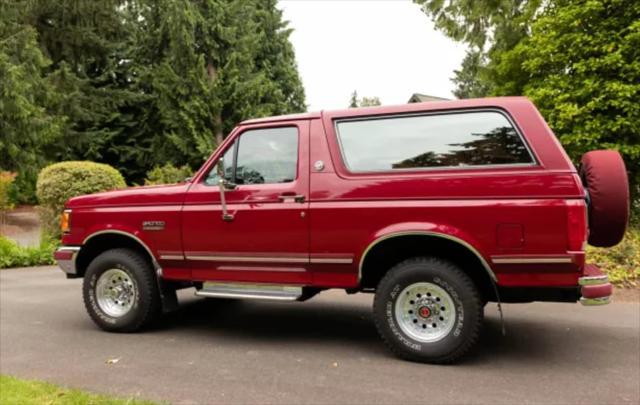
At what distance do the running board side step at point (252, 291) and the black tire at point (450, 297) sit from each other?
2.61 ft

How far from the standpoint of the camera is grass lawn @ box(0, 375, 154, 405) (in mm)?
3434

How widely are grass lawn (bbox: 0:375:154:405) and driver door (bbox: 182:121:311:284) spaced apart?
1.63 metres

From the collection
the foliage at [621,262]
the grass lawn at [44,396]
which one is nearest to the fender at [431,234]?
the grass lawn at [44,396]

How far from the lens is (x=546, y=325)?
547 centimetres

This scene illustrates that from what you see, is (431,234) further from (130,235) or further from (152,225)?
(130,235)

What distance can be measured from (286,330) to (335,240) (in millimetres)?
1473

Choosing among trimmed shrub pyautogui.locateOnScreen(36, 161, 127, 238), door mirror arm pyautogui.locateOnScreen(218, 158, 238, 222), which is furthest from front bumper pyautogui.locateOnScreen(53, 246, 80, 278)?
trimmed shrub pyautogui.locateOnScreen(36, 161, 127, 238)

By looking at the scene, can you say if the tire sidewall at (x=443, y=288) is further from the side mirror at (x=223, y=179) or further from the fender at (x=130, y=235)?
the fender at (x=130, y=235)

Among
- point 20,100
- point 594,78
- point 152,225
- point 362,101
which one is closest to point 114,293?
point 152,225

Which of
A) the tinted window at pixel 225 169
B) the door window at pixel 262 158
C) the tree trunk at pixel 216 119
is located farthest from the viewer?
the tree trunk at pixel 216 119

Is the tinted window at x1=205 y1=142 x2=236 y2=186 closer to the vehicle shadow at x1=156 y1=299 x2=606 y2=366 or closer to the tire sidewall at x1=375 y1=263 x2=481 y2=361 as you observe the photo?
the vehicle shadow at x1=156 y1=299 x2=606 y2=366

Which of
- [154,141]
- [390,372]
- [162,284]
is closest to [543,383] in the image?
[390,372]

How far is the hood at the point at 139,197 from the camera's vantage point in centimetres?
510

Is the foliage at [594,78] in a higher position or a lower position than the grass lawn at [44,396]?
higher
